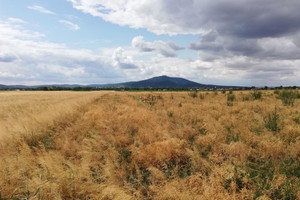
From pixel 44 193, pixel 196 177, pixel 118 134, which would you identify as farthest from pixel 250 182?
pixel 118 134

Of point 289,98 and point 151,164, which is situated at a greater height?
point 289,98

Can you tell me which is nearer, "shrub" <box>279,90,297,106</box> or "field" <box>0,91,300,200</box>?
"field" <box>0,91,300,200</box>

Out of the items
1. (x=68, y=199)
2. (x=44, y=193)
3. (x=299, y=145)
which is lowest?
(x=68, y=199)

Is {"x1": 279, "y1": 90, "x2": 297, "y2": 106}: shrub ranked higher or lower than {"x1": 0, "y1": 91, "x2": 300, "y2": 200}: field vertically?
higher

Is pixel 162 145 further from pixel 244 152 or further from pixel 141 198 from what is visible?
pixel 244 152

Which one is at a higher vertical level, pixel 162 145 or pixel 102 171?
pixel 162 145

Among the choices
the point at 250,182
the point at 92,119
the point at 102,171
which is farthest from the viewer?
the point at 92,119

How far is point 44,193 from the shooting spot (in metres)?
2.86

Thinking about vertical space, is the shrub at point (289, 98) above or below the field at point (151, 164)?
above

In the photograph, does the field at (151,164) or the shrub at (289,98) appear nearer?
the field at (151,164)

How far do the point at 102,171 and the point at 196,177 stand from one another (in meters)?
2.29

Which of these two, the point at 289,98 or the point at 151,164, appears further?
the point at 289,98

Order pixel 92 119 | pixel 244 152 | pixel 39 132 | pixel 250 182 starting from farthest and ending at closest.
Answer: pixel 92 119, pixel 39 132, pixel 244 152, pixel 250 182

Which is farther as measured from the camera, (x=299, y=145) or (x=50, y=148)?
(x=50, y=148)
